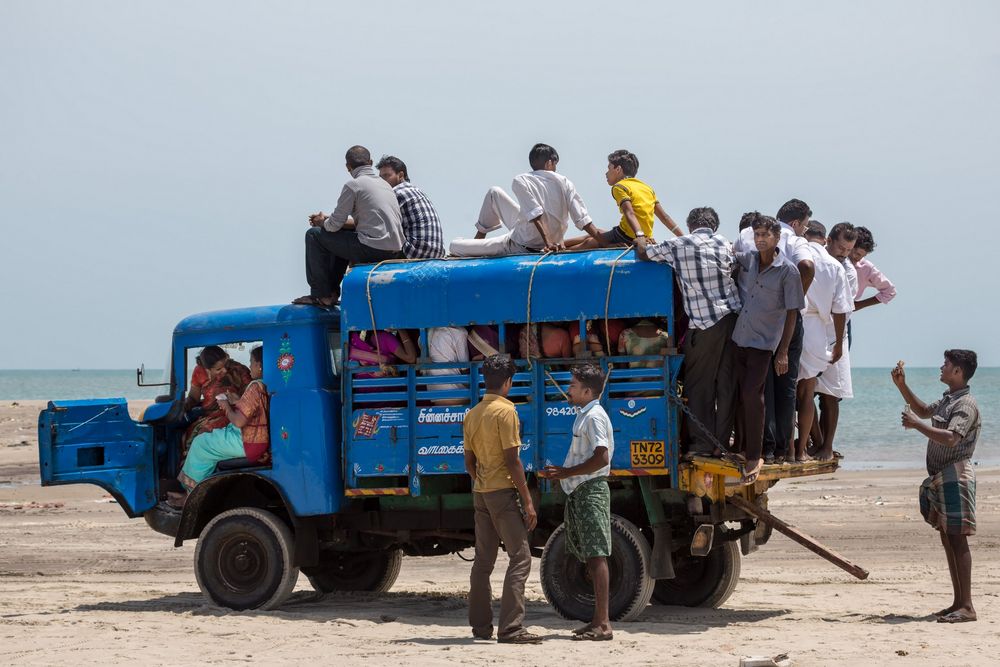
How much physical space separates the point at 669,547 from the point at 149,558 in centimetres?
664

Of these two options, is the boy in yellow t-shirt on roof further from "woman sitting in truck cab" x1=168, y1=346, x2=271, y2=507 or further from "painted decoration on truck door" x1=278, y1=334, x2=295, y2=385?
"woman sitting in truck cab" x1=168, y1=346, x2=271, y2=507

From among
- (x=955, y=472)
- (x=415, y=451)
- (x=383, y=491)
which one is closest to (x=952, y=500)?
(x=955, y=472)

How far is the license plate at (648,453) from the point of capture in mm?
9055

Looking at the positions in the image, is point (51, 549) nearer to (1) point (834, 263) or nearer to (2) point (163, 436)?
(2) point (163, 436)

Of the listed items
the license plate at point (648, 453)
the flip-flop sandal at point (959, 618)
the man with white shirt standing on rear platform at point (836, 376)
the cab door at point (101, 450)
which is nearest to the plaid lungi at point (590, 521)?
the license plate at point (648, 453)

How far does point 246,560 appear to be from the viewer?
1036 centimetres

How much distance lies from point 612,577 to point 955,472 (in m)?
2.41

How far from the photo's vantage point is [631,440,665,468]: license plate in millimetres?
9055

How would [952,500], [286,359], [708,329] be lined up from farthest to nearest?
[286,359] < [952,500] < [708,329]

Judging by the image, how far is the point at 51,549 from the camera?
14586mm

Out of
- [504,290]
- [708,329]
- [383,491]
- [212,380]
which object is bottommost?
[383,491]

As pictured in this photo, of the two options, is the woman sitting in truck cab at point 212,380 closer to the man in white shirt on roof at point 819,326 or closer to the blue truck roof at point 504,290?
the blue truck roof at point 504,290

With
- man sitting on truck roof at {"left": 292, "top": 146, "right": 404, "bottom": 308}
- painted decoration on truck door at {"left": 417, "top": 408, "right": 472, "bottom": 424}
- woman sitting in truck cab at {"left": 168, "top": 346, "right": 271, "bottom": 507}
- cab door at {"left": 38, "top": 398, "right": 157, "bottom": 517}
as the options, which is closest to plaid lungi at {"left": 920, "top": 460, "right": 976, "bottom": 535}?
painted decoration on truck door at {"left": 417, "top": 408, "right": 472, "bottom": 424}

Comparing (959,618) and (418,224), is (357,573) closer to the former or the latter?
(418,224)
